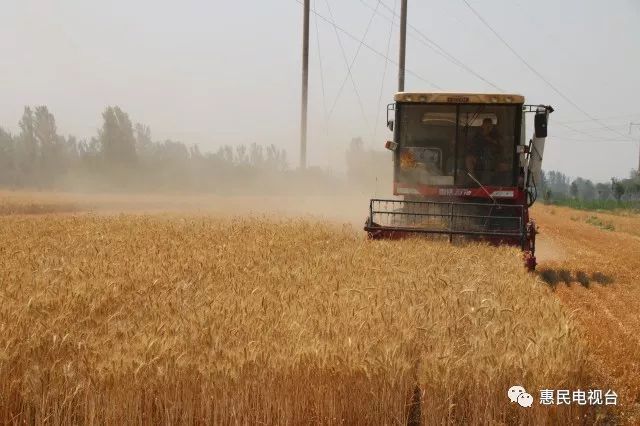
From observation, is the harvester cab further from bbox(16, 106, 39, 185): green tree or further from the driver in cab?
bbox(16, 106, 39, 185): green tree

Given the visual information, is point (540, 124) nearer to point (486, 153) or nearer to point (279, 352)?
point (486, 153)

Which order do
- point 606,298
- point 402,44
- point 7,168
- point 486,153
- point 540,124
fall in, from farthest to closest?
point 7,168
point 402,44
point 486,153
point 540,124
point 606,298

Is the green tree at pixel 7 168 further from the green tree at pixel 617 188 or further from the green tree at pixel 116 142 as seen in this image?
the green tree at pixel 617 188

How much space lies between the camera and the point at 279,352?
3832mm

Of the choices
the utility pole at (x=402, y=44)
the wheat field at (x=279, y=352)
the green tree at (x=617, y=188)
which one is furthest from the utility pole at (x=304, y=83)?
the green tree at (x=617, y=188)

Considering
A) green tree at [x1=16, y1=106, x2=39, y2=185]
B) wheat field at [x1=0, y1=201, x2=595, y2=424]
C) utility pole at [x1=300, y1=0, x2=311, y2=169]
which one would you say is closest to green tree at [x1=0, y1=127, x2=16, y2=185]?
green tree at [x1=16, y1=106, x2=39, y2=185]

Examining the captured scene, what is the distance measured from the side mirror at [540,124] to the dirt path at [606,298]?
2255 millimetres

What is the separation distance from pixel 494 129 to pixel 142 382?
336 inches

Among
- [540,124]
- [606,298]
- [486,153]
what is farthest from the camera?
[486,153]

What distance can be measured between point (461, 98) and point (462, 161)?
3.38ft

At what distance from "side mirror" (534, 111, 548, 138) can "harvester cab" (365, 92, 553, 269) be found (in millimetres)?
437

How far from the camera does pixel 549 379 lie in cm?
364

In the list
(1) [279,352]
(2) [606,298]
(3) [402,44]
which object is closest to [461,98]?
(2) [606,298]

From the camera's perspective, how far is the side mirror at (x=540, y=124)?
1003 cm
